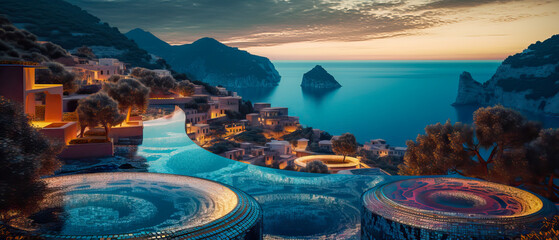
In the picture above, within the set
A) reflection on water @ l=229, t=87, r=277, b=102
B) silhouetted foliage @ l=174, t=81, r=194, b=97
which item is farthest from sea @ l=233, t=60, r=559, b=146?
silhouetted foliage @ l=174, t=81, r=194, b=97

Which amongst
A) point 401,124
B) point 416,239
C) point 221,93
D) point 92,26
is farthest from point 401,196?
point 92,26

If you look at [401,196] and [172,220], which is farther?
[401,196]

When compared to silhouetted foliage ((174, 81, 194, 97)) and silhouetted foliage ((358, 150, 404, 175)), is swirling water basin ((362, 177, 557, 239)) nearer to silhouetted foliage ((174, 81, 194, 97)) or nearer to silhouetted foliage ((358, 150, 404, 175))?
silhouetted foliage ((358, 150, 404, 175))

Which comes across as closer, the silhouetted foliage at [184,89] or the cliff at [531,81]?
the silhouetted foliage at [184,89]

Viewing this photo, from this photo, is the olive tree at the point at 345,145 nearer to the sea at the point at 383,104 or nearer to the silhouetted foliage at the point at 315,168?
the silhouetted foliage at the point at 315,168

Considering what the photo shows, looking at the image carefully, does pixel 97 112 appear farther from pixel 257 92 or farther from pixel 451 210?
pixel 257 92

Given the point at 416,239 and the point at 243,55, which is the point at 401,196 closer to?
the point at 416,239

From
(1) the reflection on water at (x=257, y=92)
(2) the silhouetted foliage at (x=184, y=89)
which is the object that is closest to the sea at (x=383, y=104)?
(1) the reflection on water at (x=257, y=92)
